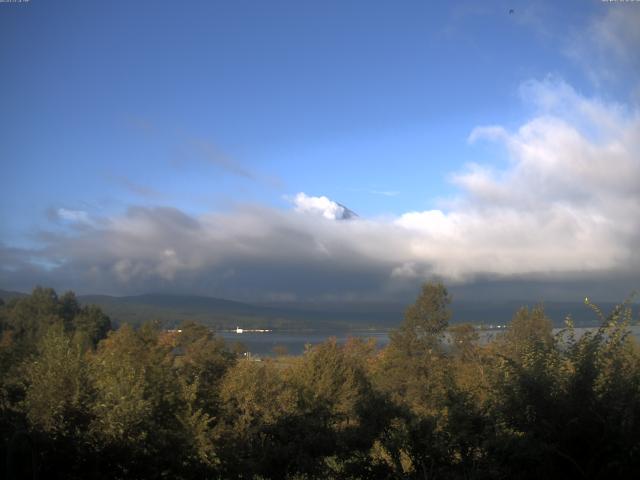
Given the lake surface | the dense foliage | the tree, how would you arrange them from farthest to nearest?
1. the tree
2. the lake surface
3. the dense foliage

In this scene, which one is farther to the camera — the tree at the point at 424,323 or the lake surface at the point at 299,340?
the tree at the point at 424,323

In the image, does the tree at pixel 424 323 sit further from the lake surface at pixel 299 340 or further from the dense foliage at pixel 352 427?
the dense foliage at pixel 352 427

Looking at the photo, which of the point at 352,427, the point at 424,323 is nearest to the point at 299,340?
the point at 424,323

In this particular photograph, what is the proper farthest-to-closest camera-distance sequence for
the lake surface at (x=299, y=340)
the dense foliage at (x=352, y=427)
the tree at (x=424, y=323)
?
the tree at (x=424, y=323) < the lake surface at (x=299, y=340) < the dense foliage at (x=352, y=427)

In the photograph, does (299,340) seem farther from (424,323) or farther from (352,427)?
(352,427)

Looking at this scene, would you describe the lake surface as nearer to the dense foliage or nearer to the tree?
the dense foliage

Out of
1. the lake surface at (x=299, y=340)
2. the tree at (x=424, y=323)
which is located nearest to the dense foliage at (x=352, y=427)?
the lake surface at (x=299, y=340)

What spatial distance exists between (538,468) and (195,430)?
9897 mm

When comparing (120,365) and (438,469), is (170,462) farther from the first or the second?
(438,469)

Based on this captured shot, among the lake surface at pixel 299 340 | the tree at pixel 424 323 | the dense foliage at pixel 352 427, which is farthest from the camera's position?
the tree at pixel 424 323

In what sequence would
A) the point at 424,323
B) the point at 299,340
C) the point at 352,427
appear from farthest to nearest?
1. the point at 299,340
2. the point at 424,323
3. the point at 352,427

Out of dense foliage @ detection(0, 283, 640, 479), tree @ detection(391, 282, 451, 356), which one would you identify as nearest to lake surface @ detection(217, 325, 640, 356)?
dense foliage @ detection(0, 283, 640, 479)

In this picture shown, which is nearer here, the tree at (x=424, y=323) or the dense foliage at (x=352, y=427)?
the dense foliage at (x=352, y=427)

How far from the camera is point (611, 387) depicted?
947 centimetres
